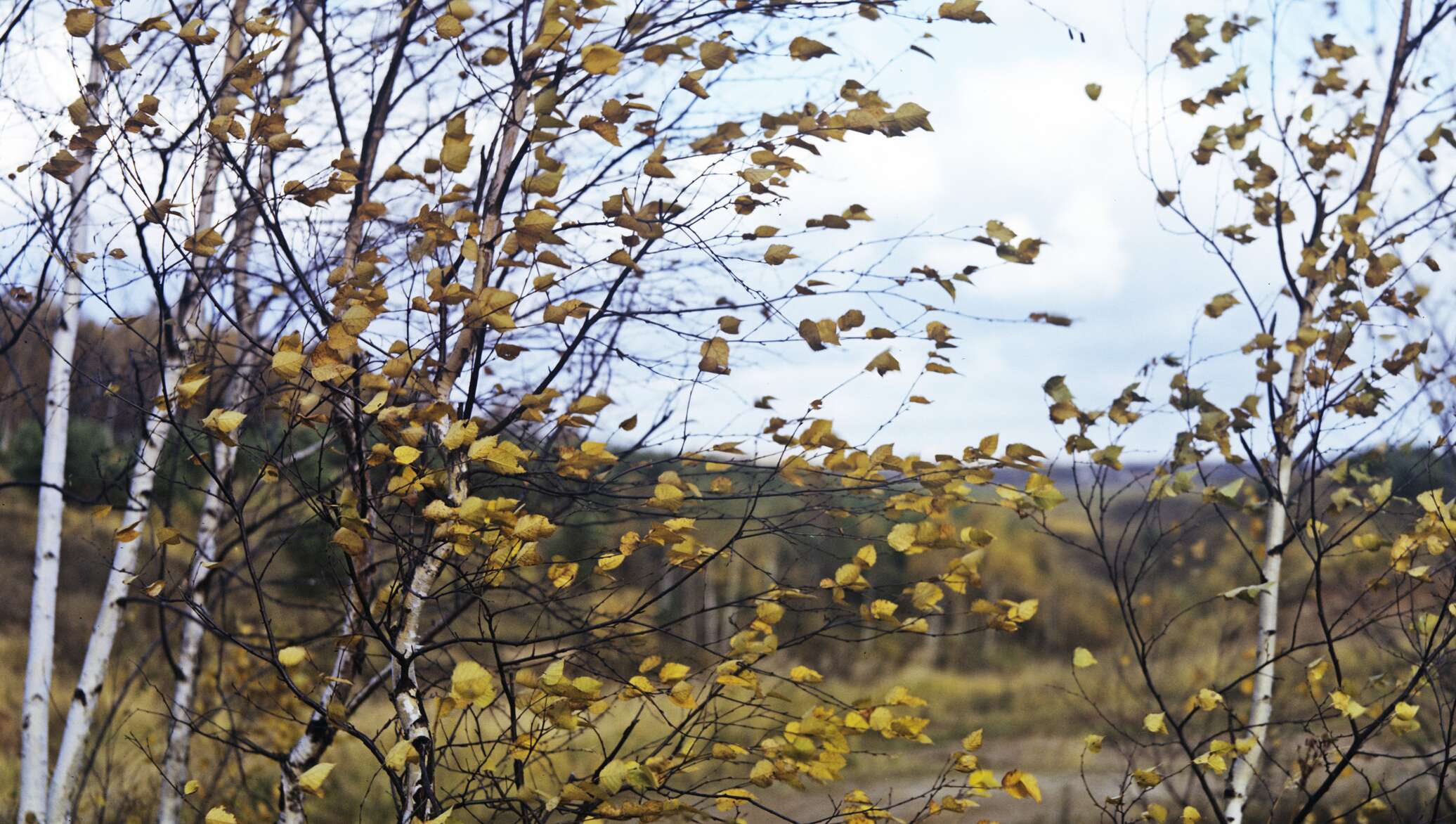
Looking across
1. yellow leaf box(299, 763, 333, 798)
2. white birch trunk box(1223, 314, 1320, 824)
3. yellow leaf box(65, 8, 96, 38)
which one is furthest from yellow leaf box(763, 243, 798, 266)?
white birch trunk box(1223, 314, 1320, 824)

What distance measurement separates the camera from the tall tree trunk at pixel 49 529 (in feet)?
15.3

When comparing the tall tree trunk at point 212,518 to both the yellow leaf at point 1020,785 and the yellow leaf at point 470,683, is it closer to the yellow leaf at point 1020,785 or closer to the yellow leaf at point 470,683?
the yellow leaf at point 470,683

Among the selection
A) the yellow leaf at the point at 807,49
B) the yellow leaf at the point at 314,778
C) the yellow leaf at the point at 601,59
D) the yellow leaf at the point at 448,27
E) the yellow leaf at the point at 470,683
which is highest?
the yellow leaf at the point at 448,27

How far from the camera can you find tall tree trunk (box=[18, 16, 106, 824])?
465cm

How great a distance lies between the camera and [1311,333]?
440 cm

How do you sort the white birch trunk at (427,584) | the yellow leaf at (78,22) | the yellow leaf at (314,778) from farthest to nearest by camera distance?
the yellow leaf at (78,22) < the white birch trunk at (427,584) < the yellow leaf at (314,778)

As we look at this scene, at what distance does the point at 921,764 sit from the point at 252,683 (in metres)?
7.55

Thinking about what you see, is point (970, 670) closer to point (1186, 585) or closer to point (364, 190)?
point (1186, 585)

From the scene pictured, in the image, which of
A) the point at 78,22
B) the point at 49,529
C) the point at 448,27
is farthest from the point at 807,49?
the point at 49,529

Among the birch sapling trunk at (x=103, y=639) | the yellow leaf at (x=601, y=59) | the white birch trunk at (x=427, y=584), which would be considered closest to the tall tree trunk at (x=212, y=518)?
the birch sapling trunk at (x=103, y=639)

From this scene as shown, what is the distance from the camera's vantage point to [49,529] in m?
4.86

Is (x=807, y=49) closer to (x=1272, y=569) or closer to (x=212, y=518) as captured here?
(x=1272, y=569)

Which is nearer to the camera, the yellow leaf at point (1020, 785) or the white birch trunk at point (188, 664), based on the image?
the yellow leaf at point (1020, 785)

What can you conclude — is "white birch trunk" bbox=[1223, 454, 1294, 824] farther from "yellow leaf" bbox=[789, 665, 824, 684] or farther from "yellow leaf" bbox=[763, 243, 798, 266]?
"yellow leaf" bbox=[763, 243, 798, 266]
